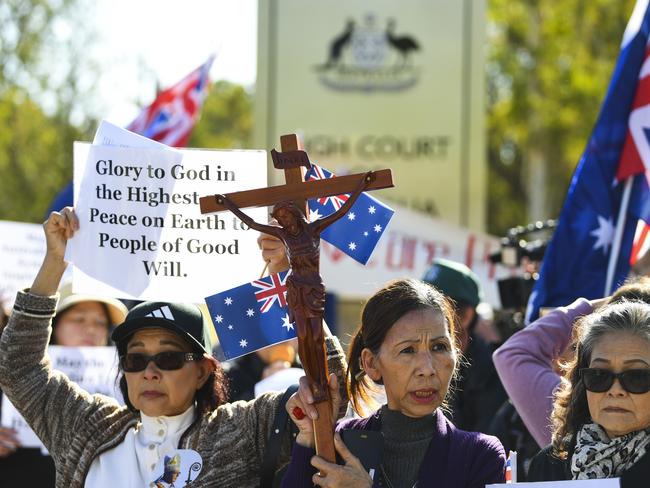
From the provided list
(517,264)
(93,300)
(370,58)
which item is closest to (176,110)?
(93,300)

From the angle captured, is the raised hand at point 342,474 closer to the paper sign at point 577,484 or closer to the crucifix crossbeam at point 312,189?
the paper sign at point 577,484

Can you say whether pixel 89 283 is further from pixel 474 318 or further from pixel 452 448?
pixel 474 318

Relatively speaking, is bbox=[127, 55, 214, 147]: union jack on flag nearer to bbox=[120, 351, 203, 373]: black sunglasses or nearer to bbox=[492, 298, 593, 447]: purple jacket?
bbox=[120, 351, 203, 373]: black sunglasses

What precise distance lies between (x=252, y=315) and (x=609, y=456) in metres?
1.27

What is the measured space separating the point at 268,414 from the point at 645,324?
1.21 meters

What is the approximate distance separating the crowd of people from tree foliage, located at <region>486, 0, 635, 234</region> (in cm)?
2389

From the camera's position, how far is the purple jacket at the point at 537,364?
4.10 m

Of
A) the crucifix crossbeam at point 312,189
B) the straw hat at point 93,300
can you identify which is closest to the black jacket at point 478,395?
the straw hat at point 93,300

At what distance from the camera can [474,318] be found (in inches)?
230

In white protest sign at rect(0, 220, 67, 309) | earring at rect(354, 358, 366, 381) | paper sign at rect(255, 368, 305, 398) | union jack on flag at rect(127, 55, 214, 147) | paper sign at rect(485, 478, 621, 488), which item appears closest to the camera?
paper sign at rect(485, 478, 621, 488)

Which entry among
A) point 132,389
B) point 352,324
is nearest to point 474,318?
point 132,389

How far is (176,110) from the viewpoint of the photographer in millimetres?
9320

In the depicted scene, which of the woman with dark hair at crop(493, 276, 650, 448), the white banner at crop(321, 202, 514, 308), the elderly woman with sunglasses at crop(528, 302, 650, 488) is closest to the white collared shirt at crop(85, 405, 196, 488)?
the woman with dark hair at crop(493, 276, 650, 448)

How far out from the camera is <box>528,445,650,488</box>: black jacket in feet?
10.8
